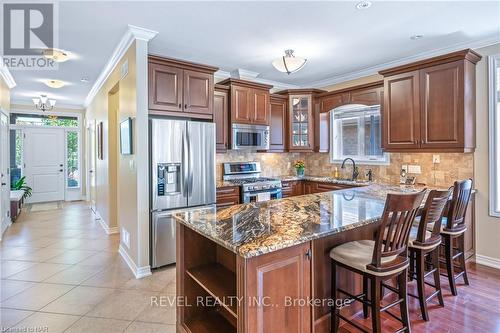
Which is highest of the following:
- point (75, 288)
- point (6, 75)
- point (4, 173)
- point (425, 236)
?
point (6, 75)

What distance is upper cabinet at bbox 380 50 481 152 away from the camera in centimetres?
330

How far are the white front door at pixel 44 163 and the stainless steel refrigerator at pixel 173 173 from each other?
646cm

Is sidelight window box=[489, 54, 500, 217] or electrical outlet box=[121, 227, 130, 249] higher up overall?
sidelight window box=[489, 54, 500, 217]

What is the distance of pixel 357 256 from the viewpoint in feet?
6.24

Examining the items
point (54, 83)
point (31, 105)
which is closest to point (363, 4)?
point (54, 83)

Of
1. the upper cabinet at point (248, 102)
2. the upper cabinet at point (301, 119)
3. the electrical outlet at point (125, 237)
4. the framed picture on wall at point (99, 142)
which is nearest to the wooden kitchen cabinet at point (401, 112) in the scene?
the upper cabinet at point (301, 119)

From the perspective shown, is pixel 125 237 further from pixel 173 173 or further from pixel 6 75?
pixel 6 75

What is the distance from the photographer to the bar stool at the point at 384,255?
5.63ft

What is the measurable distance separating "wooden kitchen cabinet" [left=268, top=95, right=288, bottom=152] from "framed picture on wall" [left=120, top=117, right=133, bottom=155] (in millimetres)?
2412

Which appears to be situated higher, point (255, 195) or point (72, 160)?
point (72, 160)

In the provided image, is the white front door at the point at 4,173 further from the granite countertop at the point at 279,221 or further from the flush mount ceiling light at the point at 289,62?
the flush mount ceiling light at the point at 289,62

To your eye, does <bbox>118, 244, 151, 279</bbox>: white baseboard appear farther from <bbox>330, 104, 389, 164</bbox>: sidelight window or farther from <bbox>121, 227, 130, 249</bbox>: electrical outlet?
<bbox>330, 104, 389, 164</bbox>: sidelight window

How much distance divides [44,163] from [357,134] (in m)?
8.13

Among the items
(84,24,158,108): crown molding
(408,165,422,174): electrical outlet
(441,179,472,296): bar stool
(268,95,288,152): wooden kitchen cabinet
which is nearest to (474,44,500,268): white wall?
(408,165,422,174): electrical outlet
